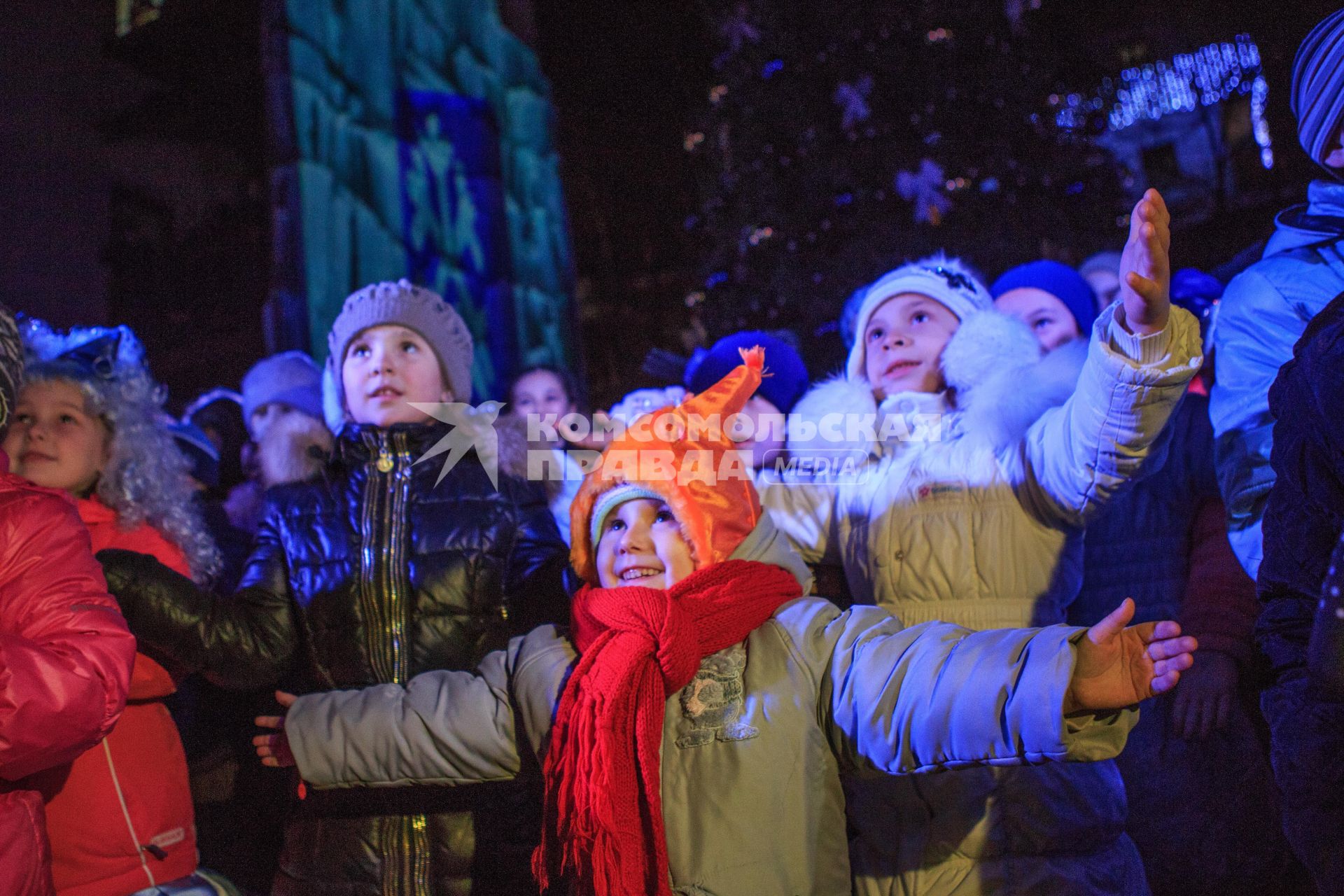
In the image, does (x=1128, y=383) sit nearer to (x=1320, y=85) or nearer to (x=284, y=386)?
(x=1320, y=85)

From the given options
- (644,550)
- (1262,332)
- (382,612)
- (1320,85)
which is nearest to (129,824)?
(382,612)

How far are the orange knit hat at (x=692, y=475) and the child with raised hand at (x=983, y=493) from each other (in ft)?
1.33

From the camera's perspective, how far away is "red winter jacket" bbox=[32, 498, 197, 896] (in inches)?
66.7

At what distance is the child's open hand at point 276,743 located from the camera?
73.1 inches

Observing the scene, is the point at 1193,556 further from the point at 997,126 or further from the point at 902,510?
the point at 997,126

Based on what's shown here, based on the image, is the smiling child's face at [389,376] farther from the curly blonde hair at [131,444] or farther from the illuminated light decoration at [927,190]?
the illuminated light decoration at [927,190]

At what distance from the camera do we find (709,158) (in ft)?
16.9

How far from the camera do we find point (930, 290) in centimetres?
239

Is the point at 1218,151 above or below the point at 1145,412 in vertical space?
above

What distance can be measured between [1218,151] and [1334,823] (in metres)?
10.9

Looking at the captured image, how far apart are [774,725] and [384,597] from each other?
1.05m

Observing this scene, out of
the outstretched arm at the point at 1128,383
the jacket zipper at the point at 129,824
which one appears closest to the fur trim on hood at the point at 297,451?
the jacket zipper at the point at 129,824

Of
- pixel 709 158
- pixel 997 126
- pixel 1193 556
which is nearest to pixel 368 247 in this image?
pixel 709 158

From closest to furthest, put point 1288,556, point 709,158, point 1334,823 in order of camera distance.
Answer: point 1334,823
point 1288,556
point 709,158
